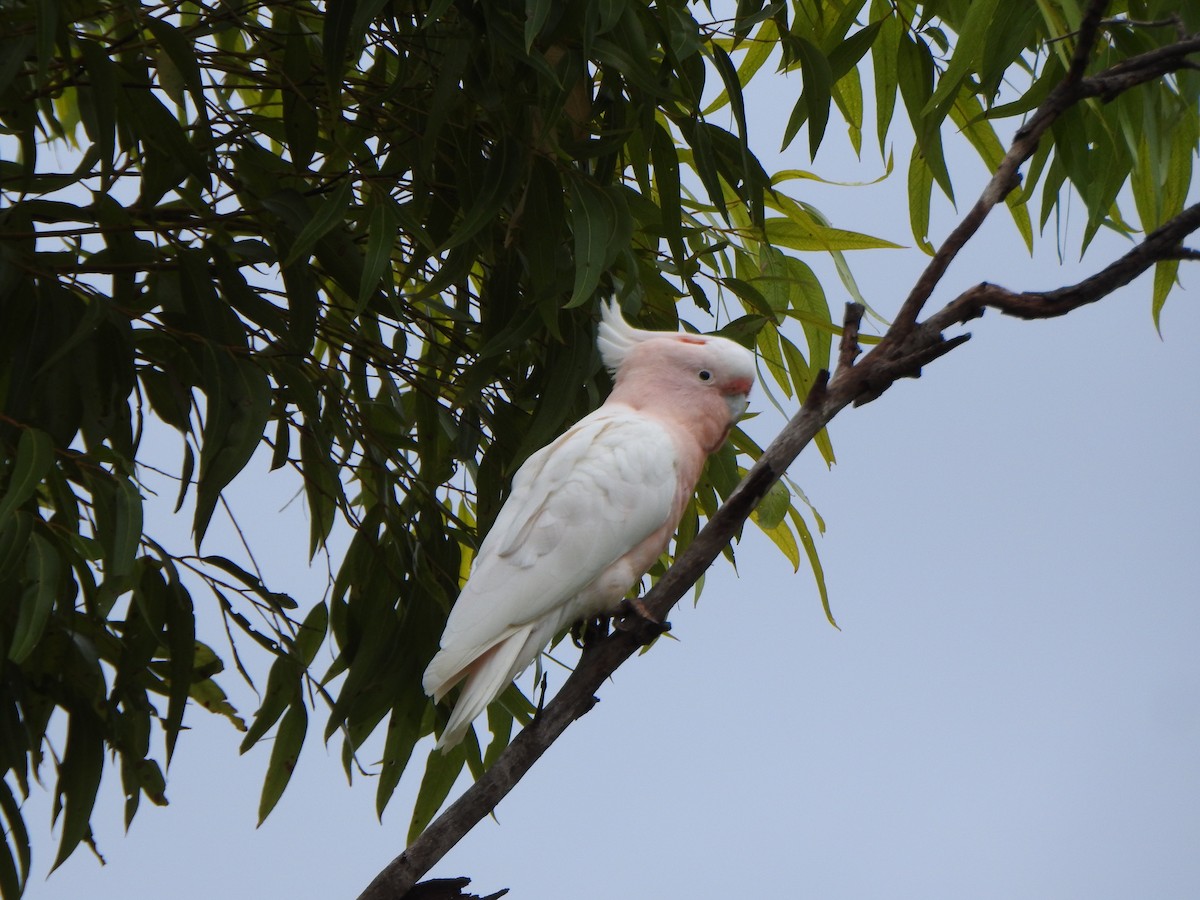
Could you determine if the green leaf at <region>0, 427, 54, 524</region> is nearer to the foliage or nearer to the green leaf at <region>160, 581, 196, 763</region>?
the foliage

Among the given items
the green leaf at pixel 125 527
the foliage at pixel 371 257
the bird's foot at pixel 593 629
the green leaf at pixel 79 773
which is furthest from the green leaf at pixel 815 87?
the green leaf at pixel 79 773

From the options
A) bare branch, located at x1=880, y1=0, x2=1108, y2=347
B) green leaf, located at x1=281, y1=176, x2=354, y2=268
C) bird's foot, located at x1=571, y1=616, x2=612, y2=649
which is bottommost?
bird's foot, located at x1=571, y1=616, x2=612, y2=649

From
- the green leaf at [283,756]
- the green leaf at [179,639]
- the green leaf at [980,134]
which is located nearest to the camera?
the green leaf at [179,639]

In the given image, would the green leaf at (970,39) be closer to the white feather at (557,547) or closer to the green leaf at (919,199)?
the green leaf at (919,199)

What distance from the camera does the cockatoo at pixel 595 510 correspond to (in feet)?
3.80

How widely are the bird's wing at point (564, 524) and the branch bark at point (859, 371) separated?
4.3 inches

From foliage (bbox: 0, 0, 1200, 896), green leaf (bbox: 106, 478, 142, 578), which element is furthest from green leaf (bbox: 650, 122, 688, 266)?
green leaf (bbox: 106, 478, 142, 578)

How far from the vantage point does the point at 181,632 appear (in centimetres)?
147

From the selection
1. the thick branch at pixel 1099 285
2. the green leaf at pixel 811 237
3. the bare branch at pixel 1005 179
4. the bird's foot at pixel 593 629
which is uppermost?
the green leaf at pixel 811 237

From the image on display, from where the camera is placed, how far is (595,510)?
4.05 feet

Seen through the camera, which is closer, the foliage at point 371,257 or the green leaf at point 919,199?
the foliage at point 371,257

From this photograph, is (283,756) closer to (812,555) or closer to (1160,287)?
(812,555)

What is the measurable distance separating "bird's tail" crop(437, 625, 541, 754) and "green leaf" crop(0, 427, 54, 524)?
16.3 inches

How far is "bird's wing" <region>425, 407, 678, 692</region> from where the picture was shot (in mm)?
1158
